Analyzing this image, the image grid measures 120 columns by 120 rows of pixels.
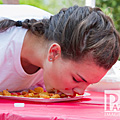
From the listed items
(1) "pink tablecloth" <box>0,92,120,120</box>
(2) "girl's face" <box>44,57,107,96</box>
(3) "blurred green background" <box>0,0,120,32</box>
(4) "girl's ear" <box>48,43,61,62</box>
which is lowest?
(1) "pink tablecloth" <box>0,92,120,120</box>

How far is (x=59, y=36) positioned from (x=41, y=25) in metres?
0.15

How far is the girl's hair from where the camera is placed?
101 centimetres

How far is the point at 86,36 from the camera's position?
1.02 m

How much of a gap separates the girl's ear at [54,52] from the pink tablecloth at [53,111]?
174 millimetres

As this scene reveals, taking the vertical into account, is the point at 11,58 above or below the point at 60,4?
below

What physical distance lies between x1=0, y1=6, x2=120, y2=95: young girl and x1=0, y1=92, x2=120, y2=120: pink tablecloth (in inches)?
3.9

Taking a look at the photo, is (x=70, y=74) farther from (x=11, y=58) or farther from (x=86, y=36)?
(x=11, y=58)

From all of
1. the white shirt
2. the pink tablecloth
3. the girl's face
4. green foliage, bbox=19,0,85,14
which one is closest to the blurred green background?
green foliage, bbox=19,0,85,14

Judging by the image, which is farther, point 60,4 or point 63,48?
point 60,4

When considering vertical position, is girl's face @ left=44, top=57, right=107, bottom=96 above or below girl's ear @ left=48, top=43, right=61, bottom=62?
below

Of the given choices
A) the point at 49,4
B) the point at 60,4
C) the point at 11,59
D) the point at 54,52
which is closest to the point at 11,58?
the point at 11,59

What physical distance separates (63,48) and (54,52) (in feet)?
0.14

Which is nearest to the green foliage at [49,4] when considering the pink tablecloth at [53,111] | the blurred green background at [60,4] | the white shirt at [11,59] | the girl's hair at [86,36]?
the blurred green background at [60,4]

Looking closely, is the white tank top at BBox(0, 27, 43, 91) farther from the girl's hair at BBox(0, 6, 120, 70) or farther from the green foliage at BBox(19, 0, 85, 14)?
the green foliage at BBox(19, 0, 85, 14)
